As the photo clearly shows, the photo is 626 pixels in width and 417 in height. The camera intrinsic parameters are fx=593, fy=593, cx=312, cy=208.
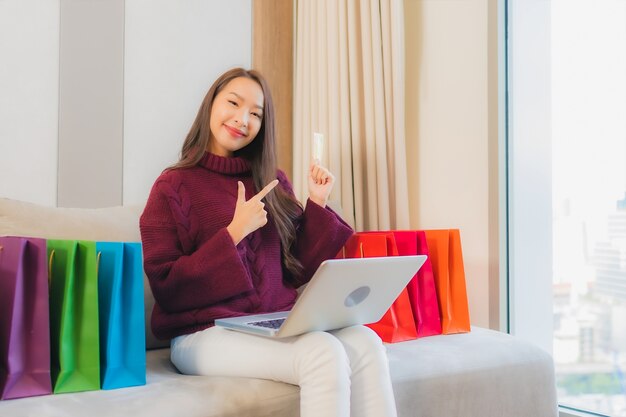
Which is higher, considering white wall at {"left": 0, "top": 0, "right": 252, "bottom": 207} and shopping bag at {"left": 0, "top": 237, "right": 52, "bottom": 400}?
white wall at {"left": 0, "top": 0, "right": 252, "bottom": 207}

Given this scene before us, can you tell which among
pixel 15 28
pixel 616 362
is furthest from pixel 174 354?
pixel 15 28

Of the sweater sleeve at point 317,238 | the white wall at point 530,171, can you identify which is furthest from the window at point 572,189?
the sweater sleeve at point 317,238

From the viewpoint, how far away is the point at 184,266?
4.28ft

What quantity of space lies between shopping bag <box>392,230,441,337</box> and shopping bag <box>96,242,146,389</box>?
→ 28.3 inches

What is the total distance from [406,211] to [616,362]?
2.56 ft

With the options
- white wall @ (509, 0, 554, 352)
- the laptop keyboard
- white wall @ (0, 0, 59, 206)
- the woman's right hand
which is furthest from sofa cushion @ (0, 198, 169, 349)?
white wall @ (509, 0, 554, 352)

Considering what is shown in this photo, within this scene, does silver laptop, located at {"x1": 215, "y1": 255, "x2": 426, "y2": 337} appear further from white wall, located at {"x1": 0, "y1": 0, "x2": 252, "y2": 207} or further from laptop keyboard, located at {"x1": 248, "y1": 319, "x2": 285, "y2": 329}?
white wall, located at {"x1": 0, "y1": 0, "x2": 252, "y2": 207}

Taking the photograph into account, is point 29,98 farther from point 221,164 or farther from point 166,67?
point 221,164

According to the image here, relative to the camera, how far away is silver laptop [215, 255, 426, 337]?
1047mm

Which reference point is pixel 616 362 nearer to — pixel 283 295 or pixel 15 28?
pixel 283 295

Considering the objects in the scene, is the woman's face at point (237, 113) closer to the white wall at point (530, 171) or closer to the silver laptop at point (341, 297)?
the silver laptop at point (341, 297)

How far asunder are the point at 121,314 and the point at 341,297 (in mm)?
441

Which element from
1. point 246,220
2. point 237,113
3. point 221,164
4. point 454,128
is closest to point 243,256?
point 246,220

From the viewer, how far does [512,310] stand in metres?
1.88
